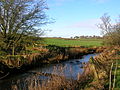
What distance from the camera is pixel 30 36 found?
19656 mm

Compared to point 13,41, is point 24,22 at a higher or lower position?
higher

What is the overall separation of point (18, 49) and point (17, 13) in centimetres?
466

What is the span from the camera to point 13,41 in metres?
19.4

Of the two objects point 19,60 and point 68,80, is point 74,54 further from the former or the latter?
point 68,80

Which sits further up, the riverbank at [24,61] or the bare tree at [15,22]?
the bare tree at [15,22]

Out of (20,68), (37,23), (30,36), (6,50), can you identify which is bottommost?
(20,68)

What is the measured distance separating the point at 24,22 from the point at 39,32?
6.92ft

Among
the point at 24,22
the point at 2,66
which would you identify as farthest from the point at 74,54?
the point at 2,66

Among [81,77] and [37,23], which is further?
[37,23]

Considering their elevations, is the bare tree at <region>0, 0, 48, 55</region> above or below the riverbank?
above

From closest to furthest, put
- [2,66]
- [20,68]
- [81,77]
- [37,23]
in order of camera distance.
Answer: [81,77], [2,66], [20,68], [37,23]

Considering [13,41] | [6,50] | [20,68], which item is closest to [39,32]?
[13,41]

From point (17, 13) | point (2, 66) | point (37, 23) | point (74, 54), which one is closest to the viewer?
point (2, 66)

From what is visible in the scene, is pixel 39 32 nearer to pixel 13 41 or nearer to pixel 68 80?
pixel 13 41
